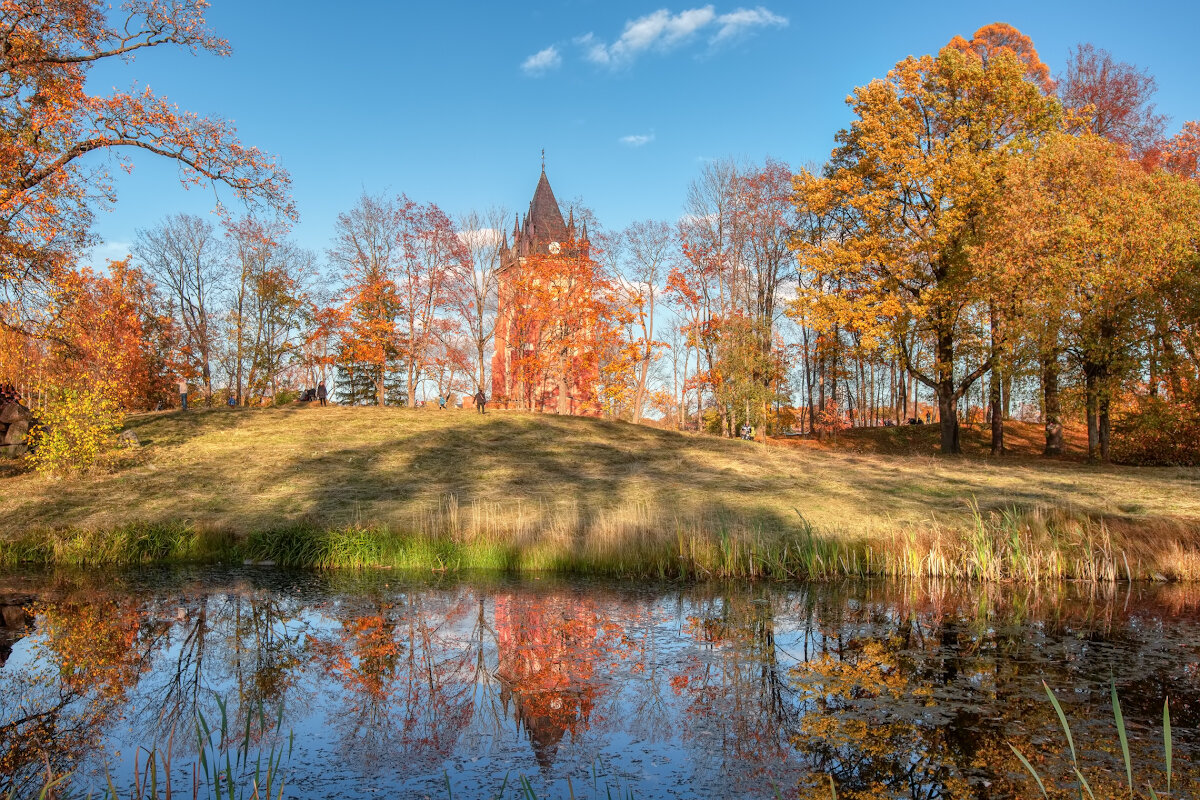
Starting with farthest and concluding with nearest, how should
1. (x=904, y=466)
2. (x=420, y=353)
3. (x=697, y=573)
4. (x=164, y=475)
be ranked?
(x=420, y=353) → (x=904, y=466) → (x=164, y=475) → (x=697, y=573)

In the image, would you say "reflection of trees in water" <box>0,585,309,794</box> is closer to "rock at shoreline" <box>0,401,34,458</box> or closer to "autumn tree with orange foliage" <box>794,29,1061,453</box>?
"rock at shoreline" <box>0,401,34,458</box>

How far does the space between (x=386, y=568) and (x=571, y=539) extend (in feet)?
9.54

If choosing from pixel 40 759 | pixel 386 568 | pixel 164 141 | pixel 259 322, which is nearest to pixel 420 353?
pixel 259 322

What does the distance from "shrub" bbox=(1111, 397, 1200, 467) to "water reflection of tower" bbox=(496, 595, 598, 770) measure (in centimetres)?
2008

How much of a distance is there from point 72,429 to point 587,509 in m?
11.5

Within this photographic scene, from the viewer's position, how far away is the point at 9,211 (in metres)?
13.9

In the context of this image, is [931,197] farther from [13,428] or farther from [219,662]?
[13,428]

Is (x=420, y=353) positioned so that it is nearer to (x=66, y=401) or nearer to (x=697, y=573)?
(x=66, y=401)

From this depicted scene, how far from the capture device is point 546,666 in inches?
270

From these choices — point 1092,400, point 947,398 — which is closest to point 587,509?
point 1092,400

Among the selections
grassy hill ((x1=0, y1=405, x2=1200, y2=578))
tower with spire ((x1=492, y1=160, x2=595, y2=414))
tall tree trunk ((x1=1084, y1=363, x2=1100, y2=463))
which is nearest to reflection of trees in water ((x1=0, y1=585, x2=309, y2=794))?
grassy hill ((x1=0, y1=405, x2=1200, y2=578))

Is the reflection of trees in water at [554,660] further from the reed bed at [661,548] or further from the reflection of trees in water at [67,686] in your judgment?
the reflection of trees in water at [67,686]

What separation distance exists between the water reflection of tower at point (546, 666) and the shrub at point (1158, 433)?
20.1 metres

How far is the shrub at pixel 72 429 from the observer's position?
54.2 feet
